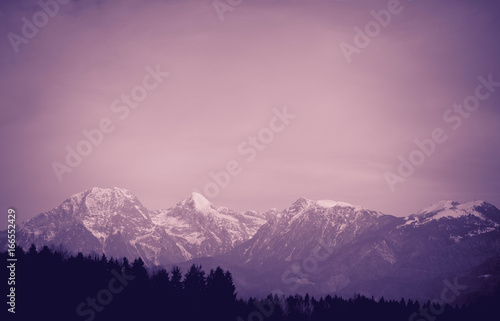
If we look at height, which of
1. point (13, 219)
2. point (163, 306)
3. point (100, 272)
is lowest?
point (163, 306)

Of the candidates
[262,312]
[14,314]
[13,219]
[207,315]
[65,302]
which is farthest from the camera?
[262,312]

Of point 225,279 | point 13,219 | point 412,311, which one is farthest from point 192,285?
point 412,311

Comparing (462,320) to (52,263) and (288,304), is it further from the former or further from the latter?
(52,263)

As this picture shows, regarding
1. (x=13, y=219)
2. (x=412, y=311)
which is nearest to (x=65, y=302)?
(x=13, y=219)

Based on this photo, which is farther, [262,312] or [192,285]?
[262,312]

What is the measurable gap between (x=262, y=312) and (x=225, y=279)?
2074cm

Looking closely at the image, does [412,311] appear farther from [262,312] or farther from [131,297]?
[131,297]

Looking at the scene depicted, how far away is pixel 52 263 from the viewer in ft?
423

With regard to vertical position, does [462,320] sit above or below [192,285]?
below

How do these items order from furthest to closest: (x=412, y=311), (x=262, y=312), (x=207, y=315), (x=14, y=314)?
(x=412, y=311) < (x=262, y=312) < (x=207, y=315) < (x=14, y=314)

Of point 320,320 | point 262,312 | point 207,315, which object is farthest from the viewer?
point 320,320

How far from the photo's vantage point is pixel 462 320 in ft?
642

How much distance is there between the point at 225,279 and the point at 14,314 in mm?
58203

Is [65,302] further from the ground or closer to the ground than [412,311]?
further from the ground
